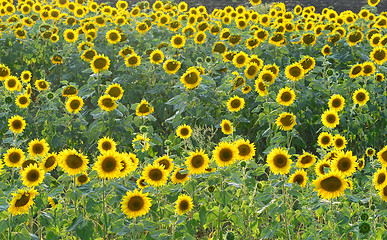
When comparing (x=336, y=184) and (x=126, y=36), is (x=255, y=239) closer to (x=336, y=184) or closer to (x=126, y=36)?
(x=336, y=184)

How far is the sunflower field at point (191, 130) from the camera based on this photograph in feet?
10.2

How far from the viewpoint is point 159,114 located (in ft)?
19.5

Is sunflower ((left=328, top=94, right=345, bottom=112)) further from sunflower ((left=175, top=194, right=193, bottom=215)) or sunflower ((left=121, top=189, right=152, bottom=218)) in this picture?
sunflower ((left=121, top=189, right=152, bottom=218))

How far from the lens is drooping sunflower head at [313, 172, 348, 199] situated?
2.97m

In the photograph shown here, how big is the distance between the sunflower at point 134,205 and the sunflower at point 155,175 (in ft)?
0.69

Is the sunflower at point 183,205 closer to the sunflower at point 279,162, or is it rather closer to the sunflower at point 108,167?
the sunflower at point 108,167

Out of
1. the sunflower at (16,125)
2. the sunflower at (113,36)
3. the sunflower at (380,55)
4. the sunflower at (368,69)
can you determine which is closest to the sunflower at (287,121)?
the sunflower at (368,69)

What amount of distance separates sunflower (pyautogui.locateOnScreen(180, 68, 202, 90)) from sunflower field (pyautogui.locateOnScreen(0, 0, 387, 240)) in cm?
2

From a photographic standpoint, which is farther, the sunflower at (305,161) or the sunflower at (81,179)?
the sunflower at (305,161)

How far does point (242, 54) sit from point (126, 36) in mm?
2316

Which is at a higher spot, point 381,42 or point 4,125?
point 381,42

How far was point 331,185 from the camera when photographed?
2.99 meters

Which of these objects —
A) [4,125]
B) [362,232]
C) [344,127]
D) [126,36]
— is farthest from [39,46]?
[362,232]

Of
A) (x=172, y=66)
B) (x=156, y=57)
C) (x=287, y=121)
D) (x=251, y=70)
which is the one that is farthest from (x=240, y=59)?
(x=287, y=121)
